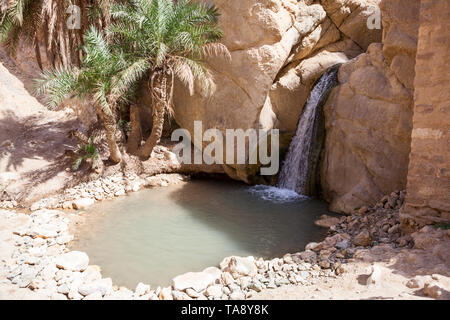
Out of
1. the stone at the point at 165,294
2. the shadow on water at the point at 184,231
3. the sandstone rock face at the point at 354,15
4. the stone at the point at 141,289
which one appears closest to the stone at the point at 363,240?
the shadow on water at the point at 184,231

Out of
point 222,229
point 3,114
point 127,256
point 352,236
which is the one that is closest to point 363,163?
point 352,236

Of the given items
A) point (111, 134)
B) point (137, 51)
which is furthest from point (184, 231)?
point (137, 51)

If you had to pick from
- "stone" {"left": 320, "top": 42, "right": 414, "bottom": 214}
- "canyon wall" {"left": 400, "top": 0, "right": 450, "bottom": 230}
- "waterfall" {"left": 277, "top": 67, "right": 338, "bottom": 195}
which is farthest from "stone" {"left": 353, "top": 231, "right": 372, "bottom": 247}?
"waterfall" {"left": 277, "top": 67, "right": 338, "bottom": 195}

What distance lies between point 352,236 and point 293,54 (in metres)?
6.78

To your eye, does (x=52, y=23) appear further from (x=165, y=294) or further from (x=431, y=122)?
(x=431, y=122)

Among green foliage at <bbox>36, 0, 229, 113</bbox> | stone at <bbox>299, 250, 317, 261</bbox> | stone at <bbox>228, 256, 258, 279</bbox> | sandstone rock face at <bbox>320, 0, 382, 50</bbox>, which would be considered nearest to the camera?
stone at <bbox>228, 256, 258, 279</bbox>

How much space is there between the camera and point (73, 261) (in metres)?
5.70

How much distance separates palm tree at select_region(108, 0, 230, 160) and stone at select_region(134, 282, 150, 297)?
18.1 feet

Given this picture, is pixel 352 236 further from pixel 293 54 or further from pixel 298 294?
pixel 293 54

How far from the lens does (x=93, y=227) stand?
761 cm

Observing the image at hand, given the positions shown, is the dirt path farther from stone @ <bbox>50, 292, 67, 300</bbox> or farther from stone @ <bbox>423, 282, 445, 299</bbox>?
stone @ <bbox>423, 282, 445, 299</bbox>

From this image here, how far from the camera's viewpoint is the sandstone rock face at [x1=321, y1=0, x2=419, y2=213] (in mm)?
7113

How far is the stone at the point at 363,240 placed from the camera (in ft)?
19.2

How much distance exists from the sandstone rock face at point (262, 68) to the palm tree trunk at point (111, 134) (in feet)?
7.94
